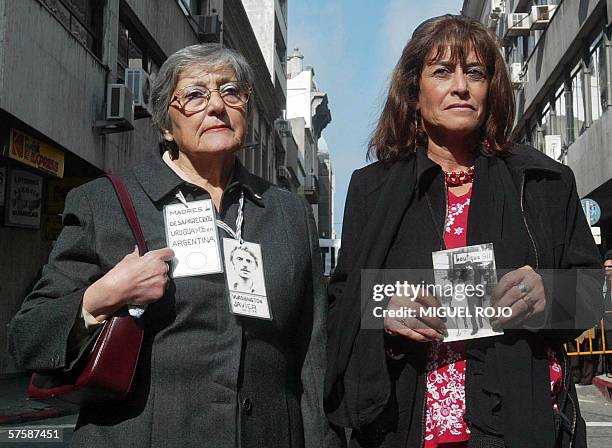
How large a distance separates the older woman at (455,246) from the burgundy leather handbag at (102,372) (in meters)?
0.72

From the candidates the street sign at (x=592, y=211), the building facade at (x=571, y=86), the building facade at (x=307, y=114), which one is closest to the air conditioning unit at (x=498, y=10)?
the building facade at (x=571, y=86)

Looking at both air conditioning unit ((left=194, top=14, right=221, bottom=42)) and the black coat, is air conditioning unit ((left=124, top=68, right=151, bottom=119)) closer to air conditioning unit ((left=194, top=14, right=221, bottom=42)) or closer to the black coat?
air conditioning unit ((left=194, top=14, right=221, bottom=42))

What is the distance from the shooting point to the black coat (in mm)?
2518

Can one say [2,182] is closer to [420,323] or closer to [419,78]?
[419,78]

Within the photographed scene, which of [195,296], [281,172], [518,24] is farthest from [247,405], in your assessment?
[281,172]

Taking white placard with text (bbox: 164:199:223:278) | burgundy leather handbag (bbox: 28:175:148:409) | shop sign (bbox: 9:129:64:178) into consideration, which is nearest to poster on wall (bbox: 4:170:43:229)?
shop sign (bbox: 9:129:64:178)

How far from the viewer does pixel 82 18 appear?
15125 mm

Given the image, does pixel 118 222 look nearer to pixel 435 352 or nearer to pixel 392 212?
pixel 392 212

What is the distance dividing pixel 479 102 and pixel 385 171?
1.42ft

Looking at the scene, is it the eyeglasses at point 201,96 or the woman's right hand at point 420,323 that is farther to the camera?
the eyeglasses at point 201,96

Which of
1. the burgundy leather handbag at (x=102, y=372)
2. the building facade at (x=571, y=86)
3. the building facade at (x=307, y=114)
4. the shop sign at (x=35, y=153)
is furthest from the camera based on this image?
the building facade at (x=307, y=114)

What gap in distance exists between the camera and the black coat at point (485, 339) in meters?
2.52

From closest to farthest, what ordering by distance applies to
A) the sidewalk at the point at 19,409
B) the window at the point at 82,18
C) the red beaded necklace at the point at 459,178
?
1. the red beaded necklace at the point at 459,178
2. the sidewalk at the point at 19,409
3. the window at the point at 82,18

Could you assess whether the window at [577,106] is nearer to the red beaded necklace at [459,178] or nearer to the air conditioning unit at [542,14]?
the air conditioning unit at [542,14]
